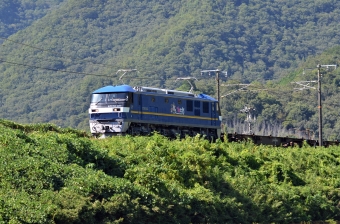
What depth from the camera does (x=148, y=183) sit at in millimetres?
30422

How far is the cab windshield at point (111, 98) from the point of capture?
145 feet

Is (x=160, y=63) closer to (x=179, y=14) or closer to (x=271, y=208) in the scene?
(x=179, y=14)

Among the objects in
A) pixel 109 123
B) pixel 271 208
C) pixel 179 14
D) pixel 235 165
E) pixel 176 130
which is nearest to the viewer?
pixel 271 208

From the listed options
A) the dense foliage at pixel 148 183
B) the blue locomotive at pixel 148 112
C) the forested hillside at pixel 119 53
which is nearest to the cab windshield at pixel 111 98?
the blue locomotive at pixel 148 112

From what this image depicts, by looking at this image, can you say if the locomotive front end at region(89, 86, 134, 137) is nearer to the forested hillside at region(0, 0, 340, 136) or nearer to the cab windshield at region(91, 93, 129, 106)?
the cab windshield at region(91, 93, 129, 106)

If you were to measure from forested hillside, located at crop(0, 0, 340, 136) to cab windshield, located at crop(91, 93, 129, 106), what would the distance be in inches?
2507

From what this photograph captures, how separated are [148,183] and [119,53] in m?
141

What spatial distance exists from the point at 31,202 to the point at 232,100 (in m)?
92.1

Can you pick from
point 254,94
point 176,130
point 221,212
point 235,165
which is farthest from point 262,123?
point 221,212

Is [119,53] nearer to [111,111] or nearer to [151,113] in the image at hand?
[151,113]

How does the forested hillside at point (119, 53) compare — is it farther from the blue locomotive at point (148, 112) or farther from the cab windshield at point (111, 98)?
the cab windshield at point (111, 98)

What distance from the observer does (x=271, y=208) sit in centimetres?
3622

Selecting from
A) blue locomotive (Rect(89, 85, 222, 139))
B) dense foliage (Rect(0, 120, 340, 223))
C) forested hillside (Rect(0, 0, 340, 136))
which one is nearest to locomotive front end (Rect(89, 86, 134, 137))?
blue locomotive (Rect(89, 85, 222, 139))

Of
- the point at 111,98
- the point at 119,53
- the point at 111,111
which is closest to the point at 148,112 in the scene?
the point at 111,98
